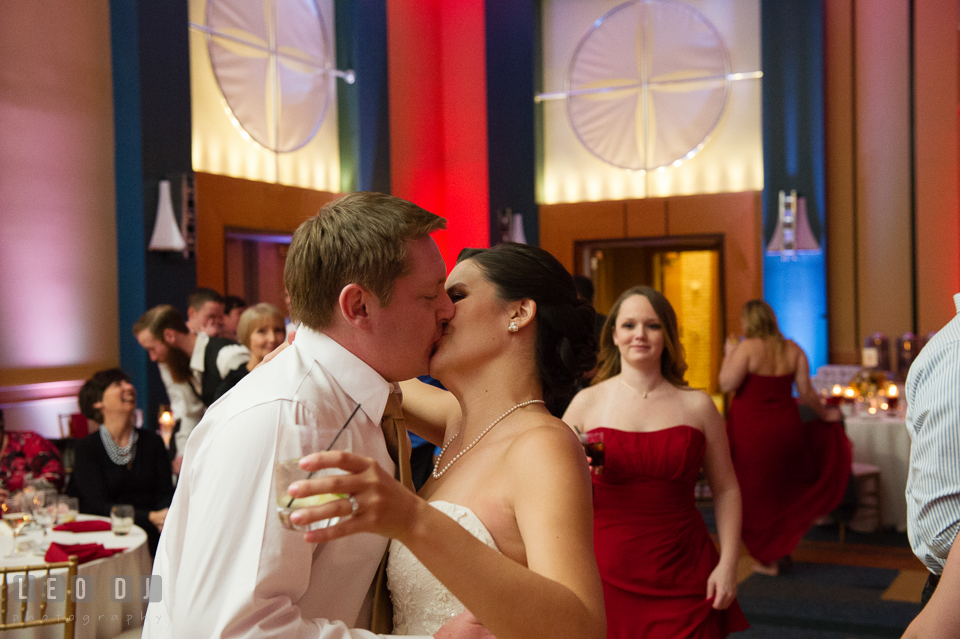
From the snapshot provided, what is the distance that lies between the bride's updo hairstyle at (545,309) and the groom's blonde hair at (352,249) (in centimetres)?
36

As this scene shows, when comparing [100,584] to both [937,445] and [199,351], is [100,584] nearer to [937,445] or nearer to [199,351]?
[199,351]

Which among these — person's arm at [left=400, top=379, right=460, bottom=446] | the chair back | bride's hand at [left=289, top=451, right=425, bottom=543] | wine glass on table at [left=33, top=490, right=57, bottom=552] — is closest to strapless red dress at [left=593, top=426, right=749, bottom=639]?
person's arm at [left=400, top=379, right=460, bottom=446]

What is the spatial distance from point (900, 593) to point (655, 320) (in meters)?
2.96

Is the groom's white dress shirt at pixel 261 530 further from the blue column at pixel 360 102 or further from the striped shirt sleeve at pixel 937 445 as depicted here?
the blue column at pixel 360 102

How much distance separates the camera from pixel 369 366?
138cm

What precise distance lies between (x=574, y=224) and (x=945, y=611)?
9036mm

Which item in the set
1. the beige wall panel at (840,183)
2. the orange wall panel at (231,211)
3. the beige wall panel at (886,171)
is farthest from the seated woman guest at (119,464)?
the beige wall panel at (886,171)

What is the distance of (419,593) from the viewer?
1.50m

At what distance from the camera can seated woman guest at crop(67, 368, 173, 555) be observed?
4184 millimetres

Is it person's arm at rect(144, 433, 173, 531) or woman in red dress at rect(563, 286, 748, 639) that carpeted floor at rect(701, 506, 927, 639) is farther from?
person's arm at rect(144, 433, 173, 531)

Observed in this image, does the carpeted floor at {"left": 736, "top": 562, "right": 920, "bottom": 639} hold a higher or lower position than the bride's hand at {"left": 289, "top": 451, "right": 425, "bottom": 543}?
lower

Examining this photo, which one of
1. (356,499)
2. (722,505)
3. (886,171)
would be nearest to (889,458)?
(886,171)

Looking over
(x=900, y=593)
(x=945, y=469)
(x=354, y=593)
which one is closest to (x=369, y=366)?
(x=354, y=593)

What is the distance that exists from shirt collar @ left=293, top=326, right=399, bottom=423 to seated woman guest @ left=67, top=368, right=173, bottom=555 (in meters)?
3.12
